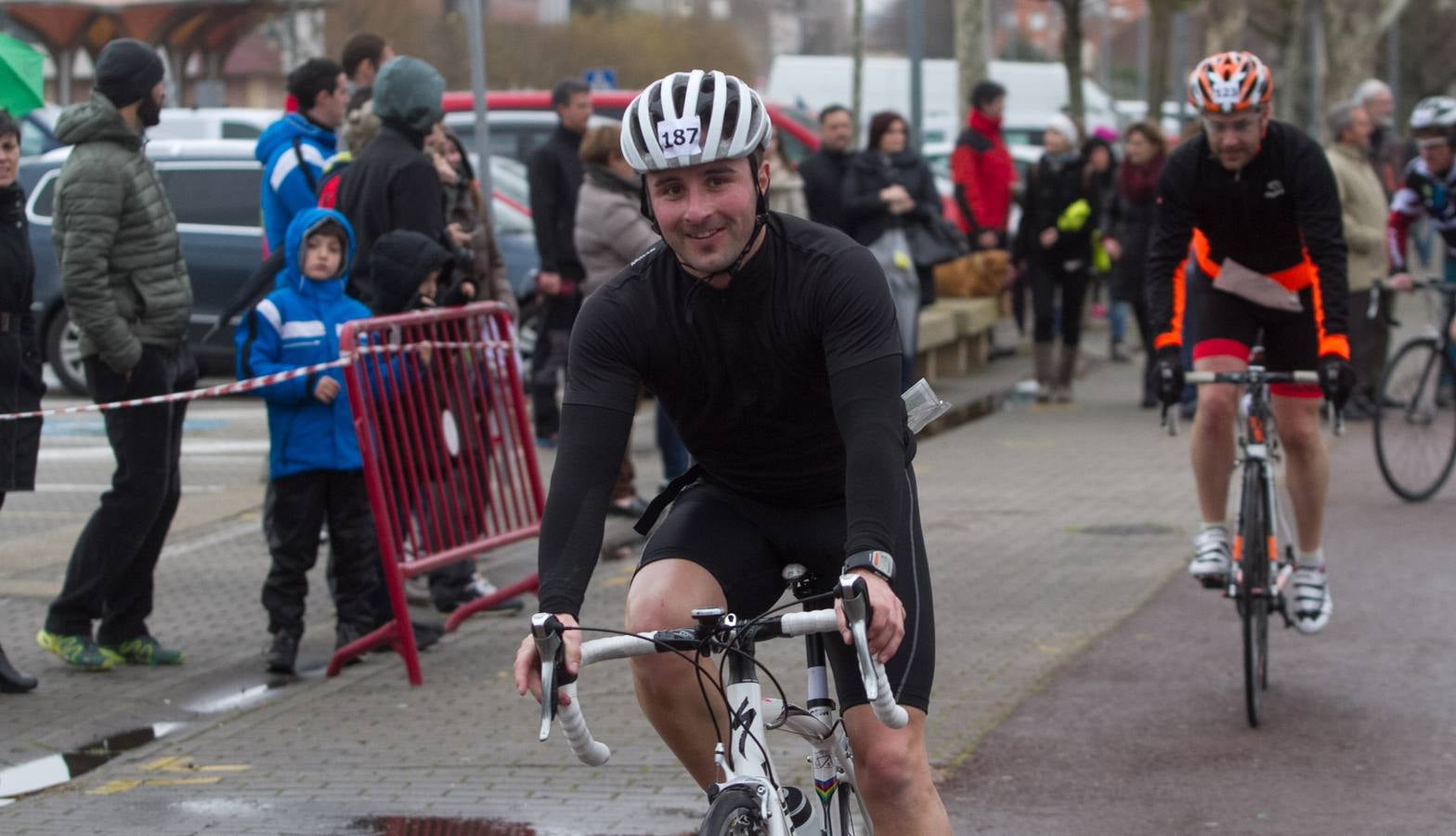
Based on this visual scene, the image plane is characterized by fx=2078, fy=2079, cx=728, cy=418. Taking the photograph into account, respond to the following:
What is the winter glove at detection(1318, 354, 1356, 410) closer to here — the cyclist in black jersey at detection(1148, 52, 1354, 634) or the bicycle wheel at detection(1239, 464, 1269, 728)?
the cyclist in black jersey at detection(1148, 52, 1354, 634)

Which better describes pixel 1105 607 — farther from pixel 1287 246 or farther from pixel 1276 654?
pixel 1287 246

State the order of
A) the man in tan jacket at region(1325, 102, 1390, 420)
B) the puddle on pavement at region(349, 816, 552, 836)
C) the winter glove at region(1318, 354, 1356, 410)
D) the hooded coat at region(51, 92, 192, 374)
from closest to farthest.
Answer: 1. the puddle on pavement at region(349, 816, 552, 836)
2. the winter glove at region(1318, 354, 1356, 410)
3. the hooded coat at region(51, 92, 192, 374)
4. the man in tan jacket at region(1325, 102, 1390, 420)

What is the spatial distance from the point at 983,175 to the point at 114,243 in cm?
1037

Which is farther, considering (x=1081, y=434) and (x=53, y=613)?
(x=1081, y=434)

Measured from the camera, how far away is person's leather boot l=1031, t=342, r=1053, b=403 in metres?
15.0

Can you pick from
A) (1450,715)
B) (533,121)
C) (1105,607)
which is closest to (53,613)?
(1105,607)

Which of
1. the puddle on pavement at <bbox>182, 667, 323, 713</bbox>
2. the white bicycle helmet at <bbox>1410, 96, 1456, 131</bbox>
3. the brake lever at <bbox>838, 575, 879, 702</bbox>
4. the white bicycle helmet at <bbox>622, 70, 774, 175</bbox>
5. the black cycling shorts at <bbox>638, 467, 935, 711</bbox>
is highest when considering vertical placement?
the white bicycle helmet at <bbox>622, 70, 774, 175</bbox>

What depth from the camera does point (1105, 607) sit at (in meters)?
8.34

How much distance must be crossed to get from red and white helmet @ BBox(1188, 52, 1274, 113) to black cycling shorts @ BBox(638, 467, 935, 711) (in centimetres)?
302

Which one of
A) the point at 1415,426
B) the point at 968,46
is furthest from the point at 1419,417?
the point at 968,46

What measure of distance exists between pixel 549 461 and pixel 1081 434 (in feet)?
12.3

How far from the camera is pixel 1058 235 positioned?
14656mm

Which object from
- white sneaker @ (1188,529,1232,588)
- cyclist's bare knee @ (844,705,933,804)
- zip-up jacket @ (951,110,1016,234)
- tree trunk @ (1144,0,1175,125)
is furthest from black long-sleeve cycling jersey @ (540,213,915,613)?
tree trunk @ (1144,0,1175,125)

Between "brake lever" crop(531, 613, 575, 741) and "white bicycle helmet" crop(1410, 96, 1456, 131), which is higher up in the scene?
"white bicycle helmet" crop(1410, 96, 1456, 131)
